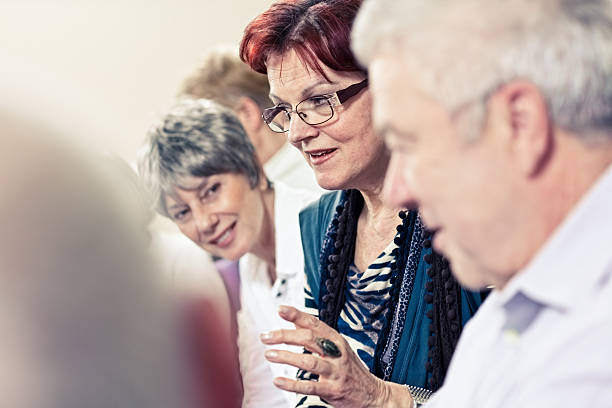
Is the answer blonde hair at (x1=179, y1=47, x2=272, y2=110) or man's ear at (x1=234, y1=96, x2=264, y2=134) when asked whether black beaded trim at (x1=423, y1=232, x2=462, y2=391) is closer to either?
man's ear at (x1=234, y1=96, x2=264, y2=134)

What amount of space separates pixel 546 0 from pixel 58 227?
0.49 m

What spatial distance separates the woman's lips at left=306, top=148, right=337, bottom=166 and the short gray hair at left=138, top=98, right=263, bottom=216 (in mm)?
616

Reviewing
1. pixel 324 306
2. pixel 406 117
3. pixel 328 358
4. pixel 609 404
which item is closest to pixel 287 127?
pixel 324 306

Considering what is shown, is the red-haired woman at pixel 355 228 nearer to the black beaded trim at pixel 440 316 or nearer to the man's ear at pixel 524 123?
the black beaded trim at pixel 440 316

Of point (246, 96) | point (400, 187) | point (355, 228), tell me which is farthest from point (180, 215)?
point (400, 187)

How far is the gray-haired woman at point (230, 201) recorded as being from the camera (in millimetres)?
2193

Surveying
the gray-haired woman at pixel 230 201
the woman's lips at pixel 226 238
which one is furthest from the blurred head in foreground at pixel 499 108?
the woman's lips at pixel 226 238

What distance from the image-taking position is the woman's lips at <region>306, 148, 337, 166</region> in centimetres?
172

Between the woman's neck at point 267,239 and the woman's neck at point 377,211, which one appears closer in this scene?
the woman's neck at point 377,211

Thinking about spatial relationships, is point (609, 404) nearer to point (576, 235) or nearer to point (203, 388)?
point (576, 235)

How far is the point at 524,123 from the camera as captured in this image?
694mm

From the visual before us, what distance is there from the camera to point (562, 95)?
690mm

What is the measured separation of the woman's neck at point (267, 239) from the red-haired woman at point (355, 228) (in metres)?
0.53

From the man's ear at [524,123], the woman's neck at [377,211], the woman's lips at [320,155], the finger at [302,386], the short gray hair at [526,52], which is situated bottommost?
the finger at [302,386]
